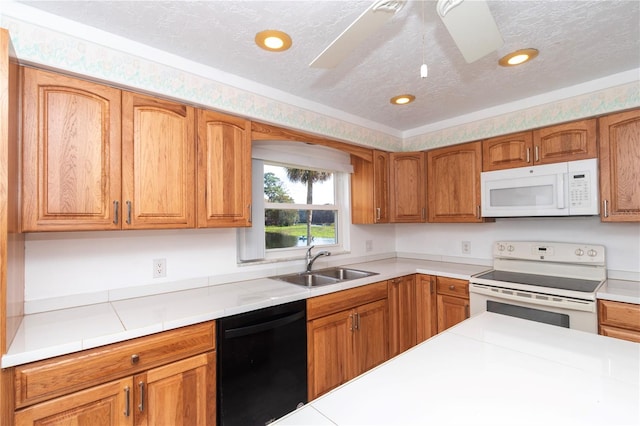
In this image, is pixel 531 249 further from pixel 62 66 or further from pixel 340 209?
pixel 62 66

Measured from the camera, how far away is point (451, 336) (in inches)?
46.5

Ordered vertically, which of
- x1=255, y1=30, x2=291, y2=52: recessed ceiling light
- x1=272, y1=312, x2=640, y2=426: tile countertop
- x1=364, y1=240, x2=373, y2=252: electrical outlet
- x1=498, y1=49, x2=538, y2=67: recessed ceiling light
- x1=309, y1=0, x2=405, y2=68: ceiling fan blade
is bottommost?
x1=272, y1=312, x2=640, y2=426: tile countertop

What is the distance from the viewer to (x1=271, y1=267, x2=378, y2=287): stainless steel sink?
2.52 meters

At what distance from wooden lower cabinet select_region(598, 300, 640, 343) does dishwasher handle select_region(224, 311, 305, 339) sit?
1.91 m

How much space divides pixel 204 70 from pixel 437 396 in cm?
206

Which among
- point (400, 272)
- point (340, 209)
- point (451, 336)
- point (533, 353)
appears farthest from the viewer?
point (340, 209)

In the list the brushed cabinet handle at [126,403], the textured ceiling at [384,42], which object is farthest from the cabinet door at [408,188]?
the brushed cabinet handle at [126,403]

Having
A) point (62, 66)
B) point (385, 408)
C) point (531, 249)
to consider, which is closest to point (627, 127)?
point (531, 249)

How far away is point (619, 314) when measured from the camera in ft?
6.10

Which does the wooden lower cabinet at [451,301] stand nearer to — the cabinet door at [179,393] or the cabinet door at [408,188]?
the cabinet door at [408,188]

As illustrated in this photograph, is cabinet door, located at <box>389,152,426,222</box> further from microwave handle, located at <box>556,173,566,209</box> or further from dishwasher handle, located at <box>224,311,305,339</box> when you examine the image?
dishwasher handle, located at <box>224,311,305,339</box>

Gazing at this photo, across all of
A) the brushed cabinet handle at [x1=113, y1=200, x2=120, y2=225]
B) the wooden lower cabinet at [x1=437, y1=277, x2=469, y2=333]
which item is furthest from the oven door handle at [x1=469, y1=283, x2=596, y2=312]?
the brushed cabinet handle at [x1=113, y1=200, x2=120, y2=225]

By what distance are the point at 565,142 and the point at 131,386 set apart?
123 inches

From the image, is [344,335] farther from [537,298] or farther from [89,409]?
[89,409]
